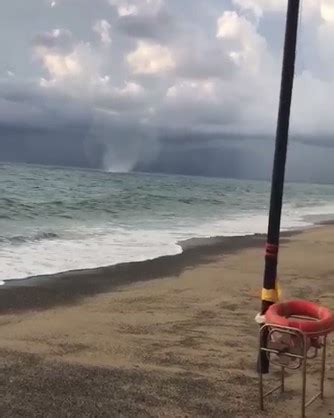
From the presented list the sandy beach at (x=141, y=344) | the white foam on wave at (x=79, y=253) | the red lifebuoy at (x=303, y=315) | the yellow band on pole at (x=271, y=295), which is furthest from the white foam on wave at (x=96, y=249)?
the red lifebuoy at (x=303, y=315)

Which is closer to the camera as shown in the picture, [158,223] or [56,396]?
[56,396]

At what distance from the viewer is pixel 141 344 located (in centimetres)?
675

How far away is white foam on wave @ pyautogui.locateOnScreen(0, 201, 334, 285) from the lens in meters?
12.1

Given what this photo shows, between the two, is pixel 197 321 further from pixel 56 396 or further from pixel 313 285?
pixel 313 285

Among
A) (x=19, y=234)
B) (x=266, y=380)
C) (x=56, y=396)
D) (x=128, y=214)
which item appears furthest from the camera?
(x=128, y=214)

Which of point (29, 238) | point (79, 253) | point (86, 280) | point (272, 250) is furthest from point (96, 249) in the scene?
point (272, 250)

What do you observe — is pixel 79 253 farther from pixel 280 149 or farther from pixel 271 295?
pixel 280 149

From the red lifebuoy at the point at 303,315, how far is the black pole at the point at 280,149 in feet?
0.65

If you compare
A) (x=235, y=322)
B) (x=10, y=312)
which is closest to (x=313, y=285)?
(x=235, y=322)

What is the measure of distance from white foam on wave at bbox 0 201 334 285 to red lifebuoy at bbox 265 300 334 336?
6856mm

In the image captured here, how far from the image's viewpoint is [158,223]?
24.6 metres

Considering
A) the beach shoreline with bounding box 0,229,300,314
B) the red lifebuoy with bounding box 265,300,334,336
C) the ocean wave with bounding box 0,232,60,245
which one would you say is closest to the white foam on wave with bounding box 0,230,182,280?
the beach shoreline with bounding box 0,229,300,314

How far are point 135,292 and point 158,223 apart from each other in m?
14.5

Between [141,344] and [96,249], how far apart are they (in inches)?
336
